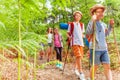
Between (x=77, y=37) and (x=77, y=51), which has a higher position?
(x=77, y=37)

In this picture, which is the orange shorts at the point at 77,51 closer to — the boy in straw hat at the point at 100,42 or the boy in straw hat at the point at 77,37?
the boy in straw hat at the point at 77,37

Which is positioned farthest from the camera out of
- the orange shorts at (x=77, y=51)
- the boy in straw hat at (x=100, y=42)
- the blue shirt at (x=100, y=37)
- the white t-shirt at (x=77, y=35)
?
the white t-shirt at (x=77, y=35)

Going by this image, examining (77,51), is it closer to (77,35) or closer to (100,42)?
→ (77,35)

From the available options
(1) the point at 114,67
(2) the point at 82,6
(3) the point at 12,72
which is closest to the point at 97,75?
(1) the point at 114,67

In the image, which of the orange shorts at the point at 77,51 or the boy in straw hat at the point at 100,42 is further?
the orange shorts at the point at 77,51

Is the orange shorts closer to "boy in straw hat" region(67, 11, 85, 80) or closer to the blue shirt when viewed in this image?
"boy in straw hat" region(67, 11, 85, 80)

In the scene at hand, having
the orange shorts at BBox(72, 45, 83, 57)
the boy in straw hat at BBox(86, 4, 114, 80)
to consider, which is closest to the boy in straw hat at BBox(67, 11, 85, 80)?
the orange shorts at BBox(72, 45, 83, 57)

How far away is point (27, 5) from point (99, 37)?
4.01 meters

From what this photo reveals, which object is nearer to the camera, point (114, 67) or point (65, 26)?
point (65, 26)

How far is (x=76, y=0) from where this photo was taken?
15.2 m

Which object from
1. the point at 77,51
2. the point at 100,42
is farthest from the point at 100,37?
the point at 77,51

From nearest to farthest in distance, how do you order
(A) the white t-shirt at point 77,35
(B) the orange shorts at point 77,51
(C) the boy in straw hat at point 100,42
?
1. (C) the boy in straw hat at point 100,42
2. (B) the orange shorts at point 77,51
3. (A) the white t-shirt at point 77,35

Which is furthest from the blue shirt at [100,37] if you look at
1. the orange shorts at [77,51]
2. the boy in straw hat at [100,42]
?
the orange shorts at [77,51]

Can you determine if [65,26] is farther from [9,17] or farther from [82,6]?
[82,6]
